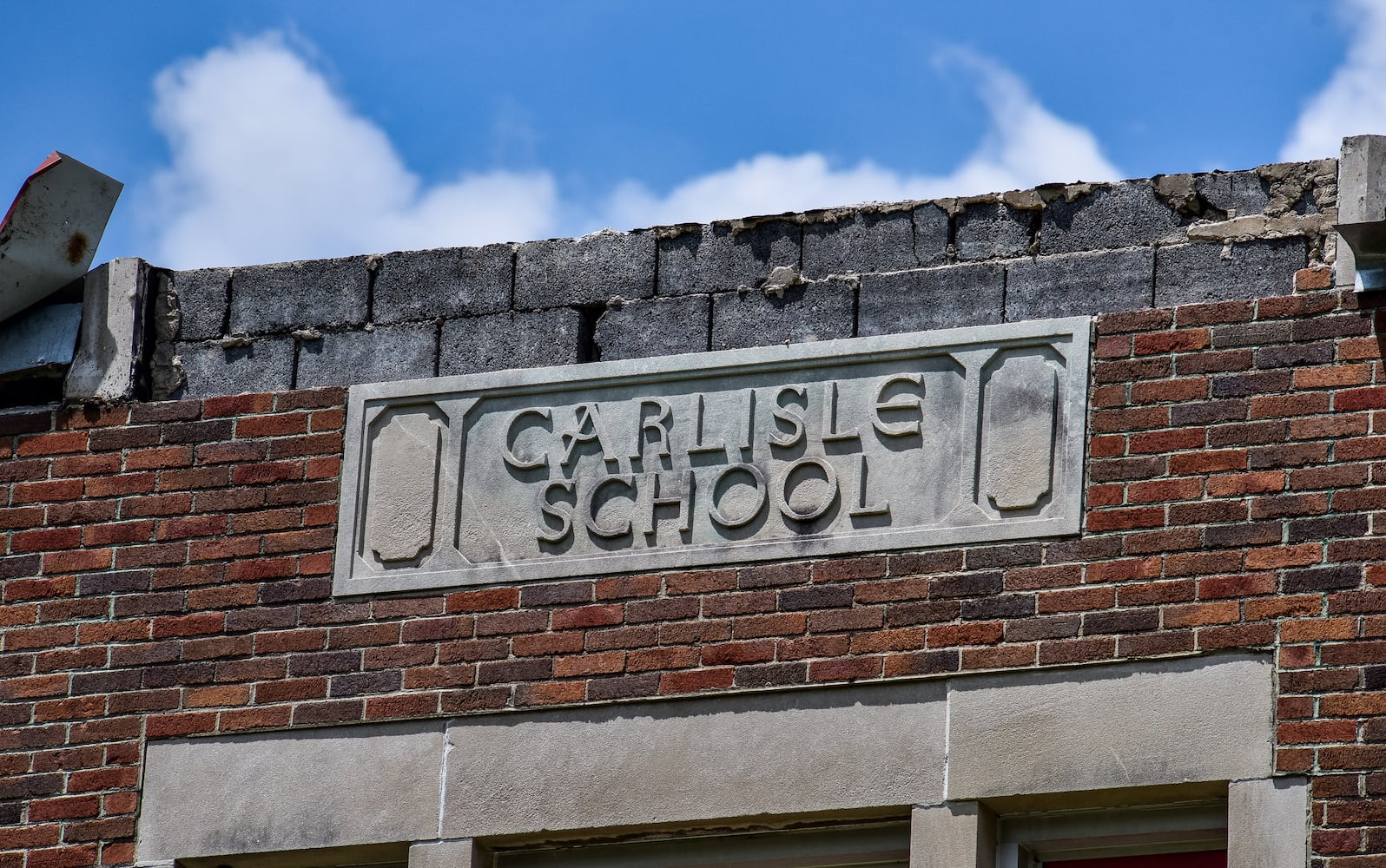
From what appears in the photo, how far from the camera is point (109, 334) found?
9.73 m

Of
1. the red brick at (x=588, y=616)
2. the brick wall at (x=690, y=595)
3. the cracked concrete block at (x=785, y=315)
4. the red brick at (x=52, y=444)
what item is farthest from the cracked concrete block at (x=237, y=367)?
the cracked concrete block at (x=785, y=315)

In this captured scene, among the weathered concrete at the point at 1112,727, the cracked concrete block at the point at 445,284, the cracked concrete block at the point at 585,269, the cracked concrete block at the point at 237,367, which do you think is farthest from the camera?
the cracked concrete block at the point at 237,367

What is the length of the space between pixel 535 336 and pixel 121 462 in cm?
146

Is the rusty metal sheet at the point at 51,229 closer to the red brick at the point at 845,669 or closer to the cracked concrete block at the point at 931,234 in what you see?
the cracked concrete block at the point at 931,234

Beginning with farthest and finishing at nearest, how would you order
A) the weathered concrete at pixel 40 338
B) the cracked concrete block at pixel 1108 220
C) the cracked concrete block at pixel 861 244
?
the weathered concrete at pixel 40 338 → the cracked concrete block at pixel 861 244 → the cracked concrete block at pixel 1108 220

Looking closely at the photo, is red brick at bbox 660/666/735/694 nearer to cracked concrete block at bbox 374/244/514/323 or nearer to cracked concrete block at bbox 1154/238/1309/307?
cracked concrete block at bbox 374/244/514/323

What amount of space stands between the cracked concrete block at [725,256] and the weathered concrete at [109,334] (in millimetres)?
1856

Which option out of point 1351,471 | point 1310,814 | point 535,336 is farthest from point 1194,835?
point 535,336

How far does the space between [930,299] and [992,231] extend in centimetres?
31

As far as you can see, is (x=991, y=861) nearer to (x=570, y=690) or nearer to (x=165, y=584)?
(x=570, y=690)

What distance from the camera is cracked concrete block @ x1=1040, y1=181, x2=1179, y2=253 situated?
888cm

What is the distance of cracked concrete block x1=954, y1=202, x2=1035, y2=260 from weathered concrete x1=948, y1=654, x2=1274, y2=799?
1.46 m

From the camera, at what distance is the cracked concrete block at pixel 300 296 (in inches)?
379

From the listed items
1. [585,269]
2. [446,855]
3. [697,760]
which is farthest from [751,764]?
[585,269]
